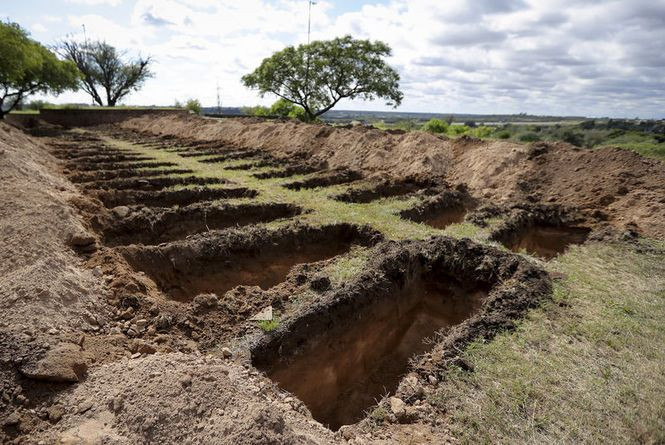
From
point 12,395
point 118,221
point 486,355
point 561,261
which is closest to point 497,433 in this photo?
point 486,355

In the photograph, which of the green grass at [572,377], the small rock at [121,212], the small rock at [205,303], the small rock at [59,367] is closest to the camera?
the green grass at [572,377]

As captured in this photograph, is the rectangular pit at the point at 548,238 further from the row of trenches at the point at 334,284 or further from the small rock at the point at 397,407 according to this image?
the small rock at the point at 397,407

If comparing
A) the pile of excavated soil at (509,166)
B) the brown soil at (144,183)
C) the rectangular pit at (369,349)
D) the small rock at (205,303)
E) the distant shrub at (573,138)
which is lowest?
the rectangular pit at (369,349)

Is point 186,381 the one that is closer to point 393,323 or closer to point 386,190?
point 393,323

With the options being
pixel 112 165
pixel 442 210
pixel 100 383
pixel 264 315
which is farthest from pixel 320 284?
pixel 112 165

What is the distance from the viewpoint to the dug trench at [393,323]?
5.39 metres

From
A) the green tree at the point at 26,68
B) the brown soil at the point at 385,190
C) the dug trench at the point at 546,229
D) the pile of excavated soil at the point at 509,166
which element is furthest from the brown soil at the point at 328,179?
the green tree at the point at 26,68

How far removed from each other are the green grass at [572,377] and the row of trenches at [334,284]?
35 cm

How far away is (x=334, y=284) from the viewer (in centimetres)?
677

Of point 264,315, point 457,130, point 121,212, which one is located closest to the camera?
point 264,315

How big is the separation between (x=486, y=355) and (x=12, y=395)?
511 centimetres

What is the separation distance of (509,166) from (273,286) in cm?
1028

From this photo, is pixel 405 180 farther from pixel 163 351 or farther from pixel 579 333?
pixel 163 351

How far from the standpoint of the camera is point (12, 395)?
381 centimetres
